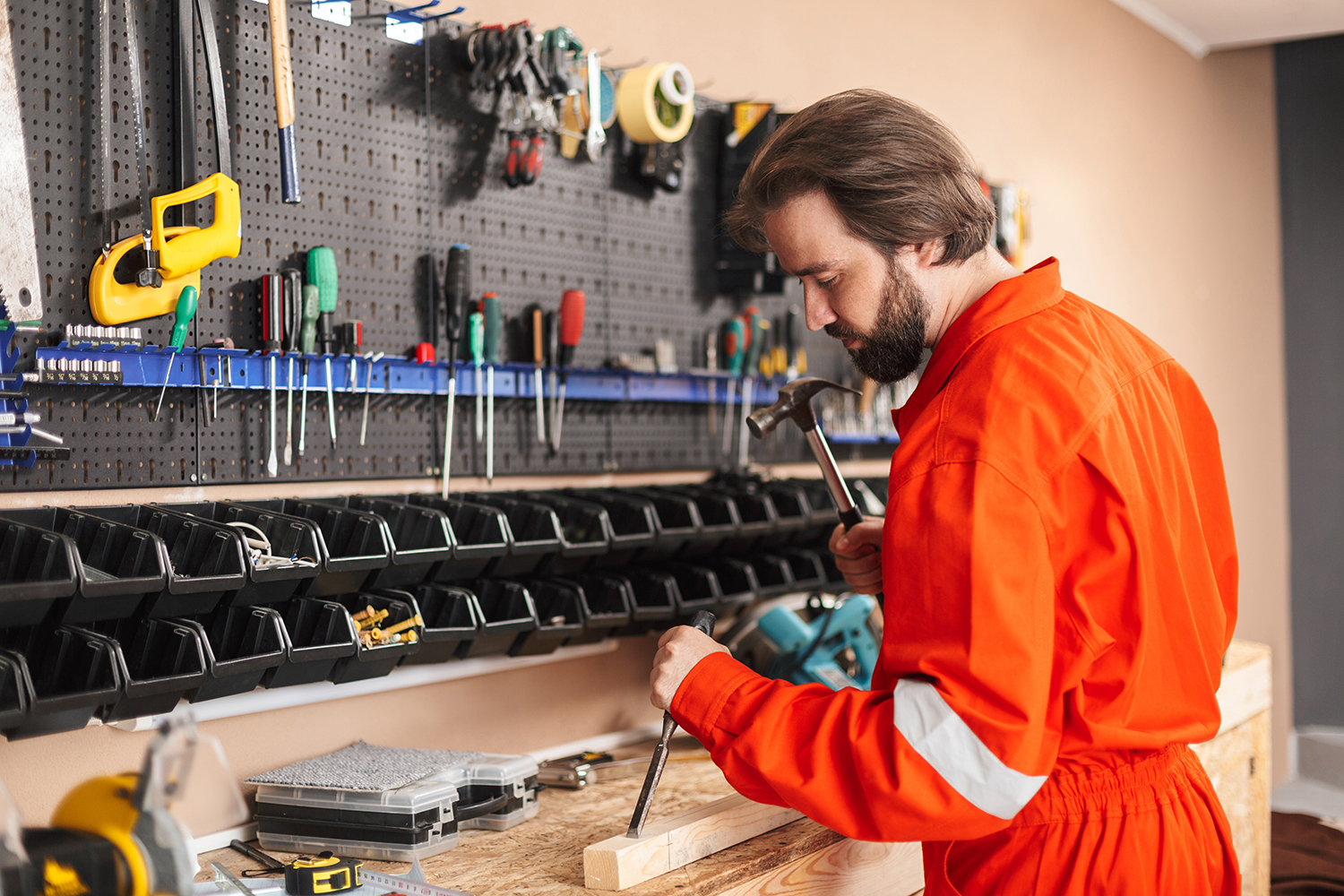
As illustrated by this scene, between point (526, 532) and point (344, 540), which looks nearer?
point (344, 540)

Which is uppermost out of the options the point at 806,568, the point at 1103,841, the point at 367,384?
the point at 367,384

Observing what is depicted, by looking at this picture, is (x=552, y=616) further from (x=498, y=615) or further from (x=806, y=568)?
(x=806, y=568)

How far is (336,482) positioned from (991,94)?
257 cm

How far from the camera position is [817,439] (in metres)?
1.87

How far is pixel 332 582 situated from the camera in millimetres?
1616

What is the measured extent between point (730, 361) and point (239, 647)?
A: 1.33m

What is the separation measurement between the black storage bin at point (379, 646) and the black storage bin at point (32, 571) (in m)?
0.42

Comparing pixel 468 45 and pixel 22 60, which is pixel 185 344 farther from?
pixel 468 45

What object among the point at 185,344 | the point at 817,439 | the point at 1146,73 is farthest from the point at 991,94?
the point at 185,344

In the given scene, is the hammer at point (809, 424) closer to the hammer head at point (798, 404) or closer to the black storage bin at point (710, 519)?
the hammer head at point (798, 404)

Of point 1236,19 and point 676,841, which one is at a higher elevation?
point 1236,19

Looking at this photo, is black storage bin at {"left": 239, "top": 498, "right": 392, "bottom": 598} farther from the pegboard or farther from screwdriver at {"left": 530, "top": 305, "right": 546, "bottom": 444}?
screwdriver at {"left": 530, "top": 305, "right": 546, "bottom": 444}

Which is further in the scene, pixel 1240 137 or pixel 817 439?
pixel 1240 137

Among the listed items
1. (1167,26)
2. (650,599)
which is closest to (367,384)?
(650,599)
